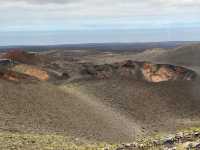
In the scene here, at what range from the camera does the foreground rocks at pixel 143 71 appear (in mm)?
55875

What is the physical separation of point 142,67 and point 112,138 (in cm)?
2546

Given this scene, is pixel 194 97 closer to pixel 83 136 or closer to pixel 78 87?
pixel 78 87

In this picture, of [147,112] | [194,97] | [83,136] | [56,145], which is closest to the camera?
[56,145]

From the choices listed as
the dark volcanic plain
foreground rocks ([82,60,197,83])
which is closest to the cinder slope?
the dark volcanic plain

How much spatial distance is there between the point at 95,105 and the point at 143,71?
16378 mm

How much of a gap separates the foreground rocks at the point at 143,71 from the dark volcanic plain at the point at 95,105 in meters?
0.57

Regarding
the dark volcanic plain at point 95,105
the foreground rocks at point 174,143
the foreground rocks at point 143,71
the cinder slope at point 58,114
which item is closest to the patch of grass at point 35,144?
the foreground rocks at point 174,143

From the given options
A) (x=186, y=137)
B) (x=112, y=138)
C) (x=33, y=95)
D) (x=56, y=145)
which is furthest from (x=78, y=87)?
(x=186, y=137)

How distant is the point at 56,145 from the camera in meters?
25.2

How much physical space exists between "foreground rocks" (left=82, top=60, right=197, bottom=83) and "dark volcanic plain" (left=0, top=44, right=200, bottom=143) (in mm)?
574

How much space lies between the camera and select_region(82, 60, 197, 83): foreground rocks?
183 ft

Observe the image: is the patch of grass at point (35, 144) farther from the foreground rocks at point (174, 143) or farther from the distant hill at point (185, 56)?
the distant hill at point (185, 56)

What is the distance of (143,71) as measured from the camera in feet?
188

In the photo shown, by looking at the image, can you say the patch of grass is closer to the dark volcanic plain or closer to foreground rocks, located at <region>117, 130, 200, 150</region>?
foreground rocks, located at <region>117, 130, 200, 150</region>
